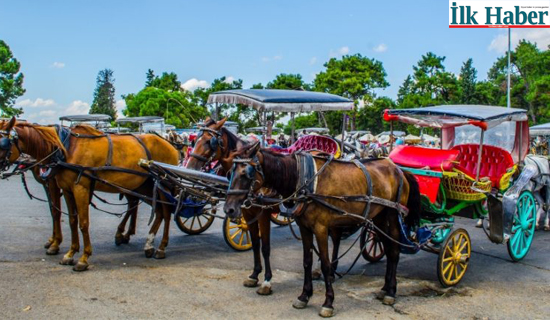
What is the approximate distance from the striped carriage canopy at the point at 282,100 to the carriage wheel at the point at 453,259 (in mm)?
2801

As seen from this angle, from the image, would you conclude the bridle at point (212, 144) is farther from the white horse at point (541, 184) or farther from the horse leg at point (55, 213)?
the white horse at point (541, 184)

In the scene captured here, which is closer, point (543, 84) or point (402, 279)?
point (402, 279)

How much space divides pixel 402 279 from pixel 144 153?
4355 millimetres

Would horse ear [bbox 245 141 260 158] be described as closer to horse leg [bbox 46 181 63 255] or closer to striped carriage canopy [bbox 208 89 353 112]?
striped carriage canopy [bbox 208 89 353 112]

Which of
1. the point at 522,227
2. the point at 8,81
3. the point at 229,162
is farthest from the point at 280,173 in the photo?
the point at 8,81

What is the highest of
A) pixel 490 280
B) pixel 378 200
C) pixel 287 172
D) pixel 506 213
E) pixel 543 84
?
pixel 543 84

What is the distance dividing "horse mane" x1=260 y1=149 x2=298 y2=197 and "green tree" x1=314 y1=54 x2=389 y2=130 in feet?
141

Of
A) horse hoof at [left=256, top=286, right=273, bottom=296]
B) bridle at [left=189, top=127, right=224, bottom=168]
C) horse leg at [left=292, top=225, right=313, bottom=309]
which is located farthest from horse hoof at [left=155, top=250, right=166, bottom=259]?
horse leg at [left=292, top=225, right=313, bottom=309]

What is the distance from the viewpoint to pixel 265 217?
615 centimetres

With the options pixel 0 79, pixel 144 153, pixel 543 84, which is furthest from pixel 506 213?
pixel 0 79

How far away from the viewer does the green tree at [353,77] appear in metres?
47.6

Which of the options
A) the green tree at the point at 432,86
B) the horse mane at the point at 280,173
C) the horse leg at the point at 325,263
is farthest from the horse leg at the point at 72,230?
the green tree at the point at 432,86

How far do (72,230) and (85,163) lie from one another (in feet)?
3.26

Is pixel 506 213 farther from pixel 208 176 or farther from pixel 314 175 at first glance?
pixel 208 176
